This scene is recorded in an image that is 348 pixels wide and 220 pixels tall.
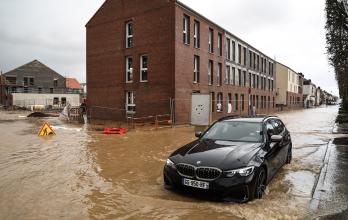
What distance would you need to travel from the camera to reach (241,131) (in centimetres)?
772

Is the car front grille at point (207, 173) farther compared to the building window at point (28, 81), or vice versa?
the building window at point (28, 81)

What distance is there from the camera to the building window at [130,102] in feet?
85.8

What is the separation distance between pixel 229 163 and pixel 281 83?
5805cm

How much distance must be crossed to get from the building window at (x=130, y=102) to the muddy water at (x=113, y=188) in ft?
43.1

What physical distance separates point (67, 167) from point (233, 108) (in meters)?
26.2

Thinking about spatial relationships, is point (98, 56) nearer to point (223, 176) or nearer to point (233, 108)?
point (233, 108)

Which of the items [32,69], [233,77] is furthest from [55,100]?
[233,77]

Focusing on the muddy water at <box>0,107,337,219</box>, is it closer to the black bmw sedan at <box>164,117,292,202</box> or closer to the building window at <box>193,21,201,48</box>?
the black bmw sedan at <box>164,117,292,202</box>

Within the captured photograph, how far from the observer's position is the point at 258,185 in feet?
20.4

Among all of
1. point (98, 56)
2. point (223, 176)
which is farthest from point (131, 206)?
point (98, 56)

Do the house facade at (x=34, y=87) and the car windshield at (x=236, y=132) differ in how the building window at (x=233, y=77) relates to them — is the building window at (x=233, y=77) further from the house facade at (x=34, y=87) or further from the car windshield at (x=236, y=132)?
the house facade at (x=34, y=87)

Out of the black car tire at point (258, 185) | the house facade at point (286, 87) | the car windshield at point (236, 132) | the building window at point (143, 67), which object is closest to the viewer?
the black car tire at point (258, 185)

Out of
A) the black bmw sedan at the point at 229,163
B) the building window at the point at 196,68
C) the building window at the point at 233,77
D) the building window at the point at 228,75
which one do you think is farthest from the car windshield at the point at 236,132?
the building window at the point at 233,77

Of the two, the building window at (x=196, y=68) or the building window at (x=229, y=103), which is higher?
the building window at (x=196, y=68)
